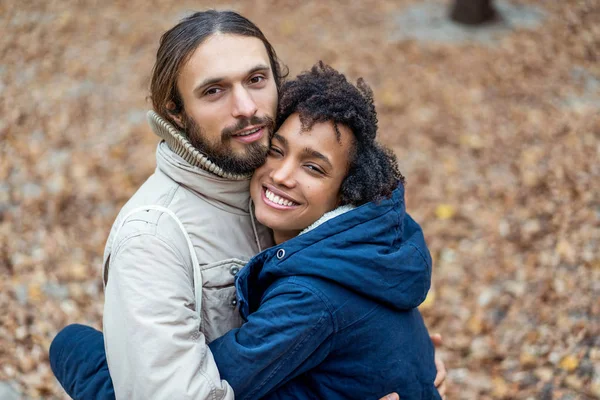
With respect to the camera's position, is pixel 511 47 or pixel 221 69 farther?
pixel 511 47

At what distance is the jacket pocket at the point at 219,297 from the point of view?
242 centimetres

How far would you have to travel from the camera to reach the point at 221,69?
8.23 ft

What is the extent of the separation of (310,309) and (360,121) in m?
0.85

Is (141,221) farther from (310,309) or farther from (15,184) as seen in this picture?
(15,184)

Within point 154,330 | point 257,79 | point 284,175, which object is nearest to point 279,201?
point 284,175

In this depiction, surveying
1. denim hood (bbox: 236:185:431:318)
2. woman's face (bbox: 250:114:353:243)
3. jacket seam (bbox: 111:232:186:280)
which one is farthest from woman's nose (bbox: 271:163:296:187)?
jacket seam (bbox: 111:232:186:280)

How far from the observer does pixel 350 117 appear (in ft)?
8.30

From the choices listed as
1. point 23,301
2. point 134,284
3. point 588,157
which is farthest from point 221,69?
point 588,157

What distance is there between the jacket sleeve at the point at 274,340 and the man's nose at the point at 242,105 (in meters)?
0.74

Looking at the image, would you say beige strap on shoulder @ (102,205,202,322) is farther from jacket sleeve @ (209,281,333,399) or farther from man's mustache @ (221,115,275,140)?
man's mustache @ (221,115,275,140)

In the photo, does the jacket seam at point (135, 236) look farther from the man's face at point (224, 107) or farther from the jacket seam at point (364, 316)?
the jacket seam at point (364, 316)

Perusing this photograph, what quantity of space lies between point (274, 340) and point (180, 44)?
132 centimetres

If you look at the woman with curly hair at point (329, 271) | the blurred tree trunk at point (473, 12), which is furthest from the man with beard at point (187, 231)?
the blurred tree trunk at point (473, 12)

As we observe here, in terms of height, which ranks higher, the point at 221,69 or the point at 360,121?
the point at 221,69
